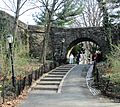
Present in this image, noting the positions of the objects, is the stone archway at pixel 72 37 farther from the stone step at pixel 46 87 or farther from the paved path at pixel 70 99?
the stone step at pixel 46 87

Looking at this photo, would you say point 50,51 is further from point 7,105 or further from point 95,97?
point 7,105

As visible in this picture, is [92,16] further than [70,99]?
Yes

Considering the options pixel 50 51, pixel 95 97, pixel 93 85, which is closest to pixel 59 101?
pixel 95 97

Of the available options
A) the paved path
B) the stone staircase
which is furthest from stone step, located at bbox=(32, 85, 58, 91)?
the paved path

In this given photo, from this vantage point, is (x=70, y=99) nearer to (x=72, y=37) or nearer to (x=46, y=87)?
(x=46, y=87)

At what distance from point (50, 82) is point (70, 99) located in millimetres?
4889

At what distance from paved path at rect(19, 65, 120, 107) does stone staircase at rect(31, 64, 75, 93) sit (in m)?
0.53

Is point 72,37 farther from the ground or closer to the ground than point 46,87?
farther from the ground

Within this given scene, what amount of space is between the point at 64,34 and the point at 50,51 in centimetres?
209

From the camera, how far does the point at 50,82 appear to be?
62.1 ft

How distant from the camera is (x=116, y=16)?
88.6 feet

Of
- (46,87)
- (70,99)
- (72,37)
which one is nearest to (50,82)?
(46,87)

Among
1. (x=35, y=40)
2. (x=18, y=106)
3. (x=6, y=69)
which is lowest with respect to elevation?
(x=18, y=106)

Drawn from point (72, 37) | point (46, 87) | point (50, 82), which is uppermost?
point (72, 37)
